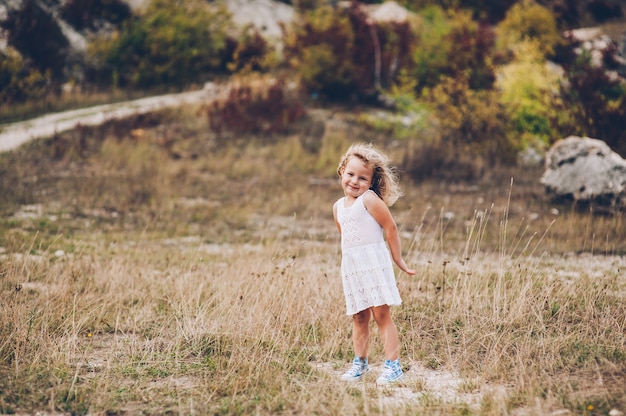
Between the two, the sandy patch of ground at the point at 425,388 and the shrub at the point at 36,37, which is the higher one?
the shrub at the point at 36,37

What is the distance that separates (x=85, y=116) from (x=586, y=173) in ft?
40.1

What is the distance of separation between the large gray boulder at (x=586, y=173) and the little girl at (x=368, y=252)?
7.55 m

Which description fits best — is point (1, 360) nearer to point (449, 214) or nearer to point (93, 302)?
point (93, 302)

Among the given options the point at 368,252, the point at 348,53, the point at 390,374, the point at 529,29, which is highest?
the point at 529,29

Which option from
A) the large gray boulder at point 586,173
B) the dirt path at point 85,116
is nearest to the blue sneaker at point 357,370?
the large gray boulder at point 586,173

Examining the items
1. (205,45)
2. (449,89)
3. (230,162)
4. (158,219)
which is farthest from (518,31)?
(158,219)

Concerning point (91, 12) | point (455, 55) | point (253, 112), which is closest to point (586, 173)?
point (253, 112)

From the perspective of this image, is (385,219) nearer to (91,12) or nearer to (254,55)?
(254,55)

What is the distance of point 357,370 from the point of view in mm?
4113

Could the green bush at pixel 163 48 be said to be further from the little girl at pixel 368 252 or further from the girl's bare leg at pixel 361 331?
the girl's bare leg at pixel 361 331

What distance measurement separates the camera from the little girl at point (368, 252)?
394cm

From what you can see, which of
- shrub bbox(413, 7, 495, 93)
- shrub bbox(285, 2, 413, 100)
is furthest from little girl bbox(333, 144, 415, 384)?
shrub bbox(285, 2, 413, 100)

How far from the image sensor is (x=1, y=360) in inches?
162

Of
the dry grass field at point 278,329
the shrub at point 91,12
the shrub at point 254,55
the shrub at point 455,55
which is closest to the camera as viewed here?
the dry grass field at point 278,329
